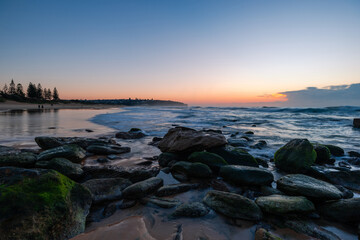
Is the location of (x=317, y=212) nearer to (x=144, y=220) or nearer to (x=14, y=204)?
(x=144, y=220)

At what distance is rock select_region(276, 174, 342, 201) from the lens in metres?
2.42

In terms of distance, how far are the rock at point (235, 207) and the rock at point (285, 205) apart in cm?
12

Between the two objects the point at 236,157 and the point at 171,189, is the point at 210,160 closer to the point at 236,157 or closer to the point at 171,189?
the point at 236,157

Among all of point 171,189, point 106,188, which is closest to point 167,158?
point 171,189

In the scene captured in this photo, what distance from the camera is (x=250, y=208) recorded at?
7.14 feet

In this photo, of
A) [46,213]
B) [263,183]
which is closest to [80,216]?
[46,213]

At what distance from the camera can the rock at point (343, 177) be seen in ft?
10.6

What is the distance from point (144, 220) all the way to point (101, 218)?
524mm

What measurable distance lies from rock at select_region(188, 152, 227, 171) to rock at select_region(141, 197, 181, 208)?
1439 millimetres

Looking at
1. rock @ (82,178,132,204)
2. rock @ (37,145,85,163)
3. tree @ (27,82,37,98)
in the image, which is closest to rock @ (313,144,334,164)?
rock @ (82,178,132,204)

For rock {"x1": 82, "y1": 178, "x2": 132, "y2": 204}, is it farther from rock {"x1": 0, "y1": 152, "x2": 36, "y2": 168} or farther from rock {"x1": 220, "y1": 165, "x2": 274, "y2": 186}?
rock {"x1": 220, "y1": 165, "x2": 274, "y2": 186}

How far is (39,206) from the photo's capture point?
5.59 ft

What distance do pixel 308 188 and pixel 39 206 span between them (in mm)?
3281

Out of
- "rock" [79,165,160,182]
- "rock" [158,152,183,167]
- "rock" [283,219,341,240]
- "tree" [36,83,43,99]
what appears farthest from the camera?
"tree" [36,83,43,99]
